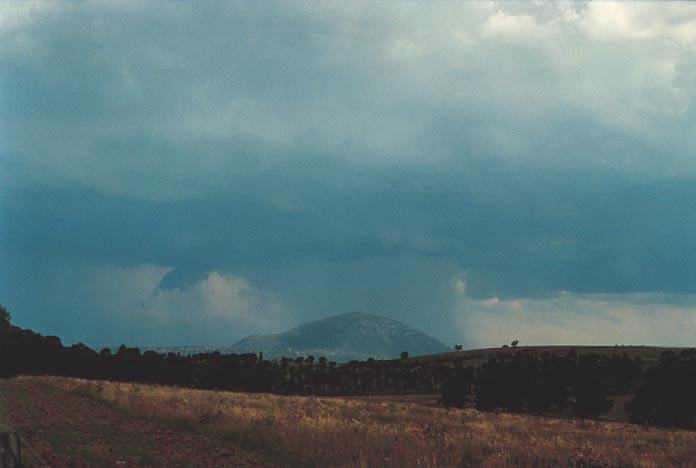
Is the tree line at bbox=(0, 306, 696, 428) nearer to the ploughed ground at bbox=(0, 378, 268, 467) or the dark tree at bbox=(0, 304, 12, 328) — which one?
the dark tree at bbox=(0, 304, 12, 328)

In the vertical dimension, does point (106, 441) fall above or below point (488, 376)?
below

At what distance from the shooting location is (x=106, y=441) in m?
23.3

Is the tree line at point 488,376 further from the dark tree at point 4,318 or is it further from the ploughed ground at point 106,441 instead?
the ploughed ground at point 106,441

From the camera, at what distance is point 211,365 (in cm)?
12525

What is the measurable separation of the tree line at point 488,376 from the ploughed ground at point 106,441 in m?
56.7

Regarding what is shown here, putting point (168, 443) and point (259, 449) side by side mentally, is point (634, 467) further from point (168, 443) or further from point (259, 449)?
point (168, 443)

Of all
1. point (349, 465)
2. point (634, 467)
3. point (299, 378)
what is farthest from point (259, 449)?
point (299, 378)

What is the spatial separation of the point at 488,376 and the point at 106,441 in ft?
243

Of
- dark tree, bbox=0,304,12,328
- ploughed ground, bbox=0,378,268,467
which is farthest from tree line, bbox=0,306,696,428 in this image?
ploughed ground, bbox=0,378,268,467

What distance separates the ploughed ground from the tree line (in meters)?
56.7

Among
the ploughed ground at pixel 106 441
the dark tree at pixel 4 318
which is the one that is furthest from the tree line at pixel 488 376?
the ploughed ground at pixel 106 441

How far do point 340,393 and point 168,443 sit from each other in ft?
428

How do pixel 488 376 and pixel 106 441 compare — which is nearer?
pixel 106 441

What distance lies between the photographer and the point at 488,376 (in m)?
90.4
